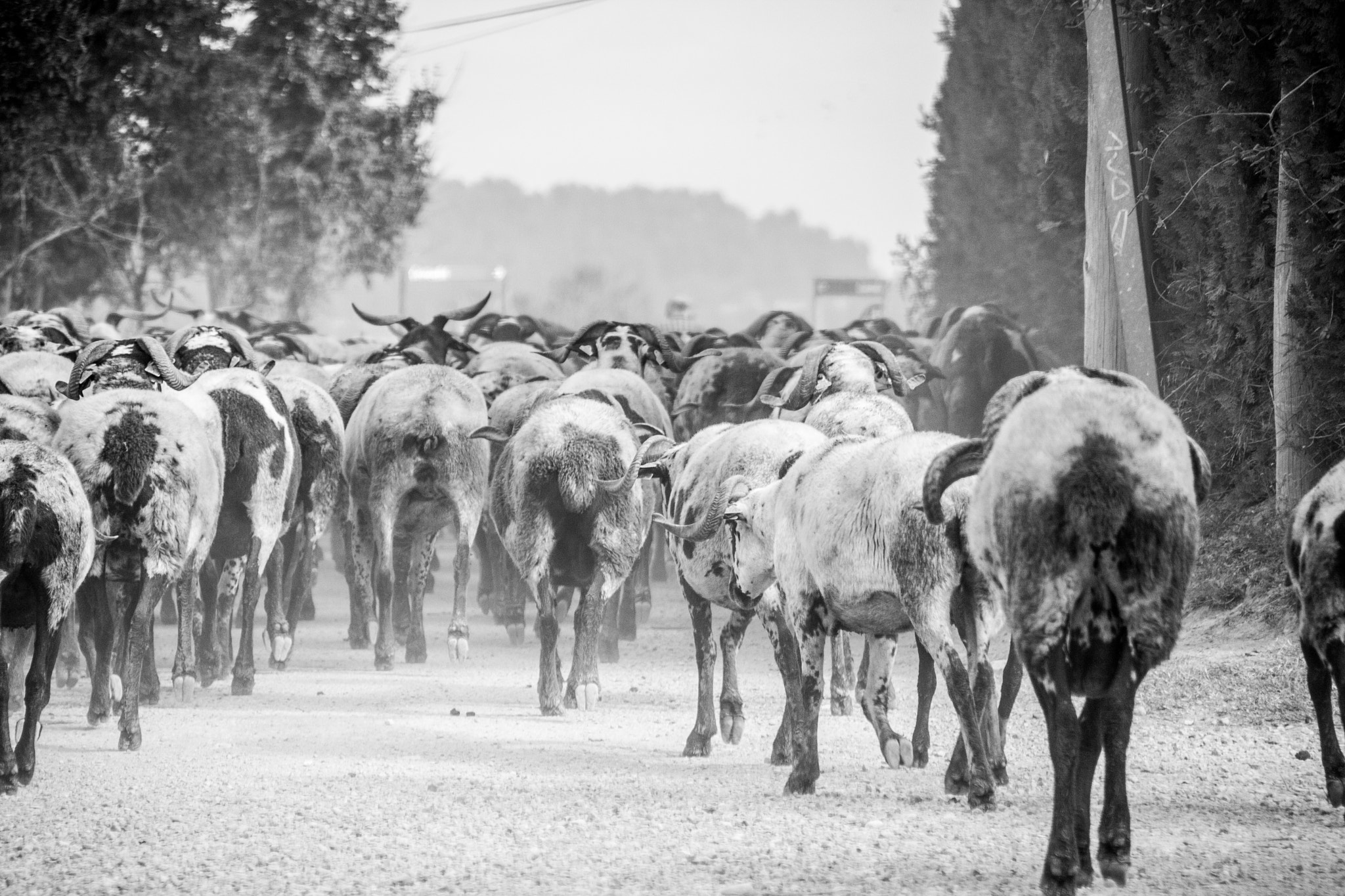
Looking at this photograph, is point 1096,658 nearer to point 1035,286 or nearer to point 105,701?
point 105,701

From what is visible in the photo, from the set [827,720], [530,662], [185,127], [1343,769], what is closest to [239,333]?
[530,662]

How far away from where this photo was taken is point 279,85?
35.2 meters

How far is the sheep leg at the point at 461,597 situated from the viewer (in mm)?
11320

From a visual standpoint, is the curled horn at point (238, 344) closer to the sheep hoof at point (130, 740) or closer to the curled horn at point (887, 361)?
the sheep hoof at point (130, 740)

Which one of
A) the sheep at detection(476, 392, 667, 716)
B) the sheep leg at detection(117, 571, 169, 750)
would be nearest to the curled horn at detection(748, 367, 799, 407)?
Answer: the sheep at detection(476, 392, 667, 716)

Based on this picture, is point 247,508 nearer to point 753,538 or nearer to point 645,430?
point 645,430

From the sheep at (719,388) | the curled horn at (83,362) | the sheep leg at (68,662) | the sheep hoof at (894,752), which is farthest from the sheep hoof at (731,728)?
the sheep at (719,388)

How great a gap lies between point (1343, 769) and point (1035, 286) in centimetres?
1333

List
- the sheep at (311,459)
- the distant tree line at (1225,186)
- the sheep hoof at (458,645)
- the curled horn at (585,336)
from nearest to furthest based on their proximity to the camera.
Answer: the distant tree line at (1225,186), the sheep hoof at (458,645), the sheep at (311,459), the curled horn at (585,336)

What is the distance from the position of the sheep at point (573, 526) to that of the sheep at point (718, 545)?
74 centimetres

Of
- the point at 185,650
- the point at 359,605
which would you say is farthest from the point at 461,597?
the point at 185,650

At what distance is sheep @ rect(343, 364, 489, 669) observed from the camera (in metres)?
11.5

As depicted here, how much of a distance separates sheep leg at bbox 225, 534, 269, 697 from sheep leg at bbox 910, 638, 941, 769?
4.84 m

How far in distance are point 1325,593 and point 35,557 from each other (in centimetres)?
570
